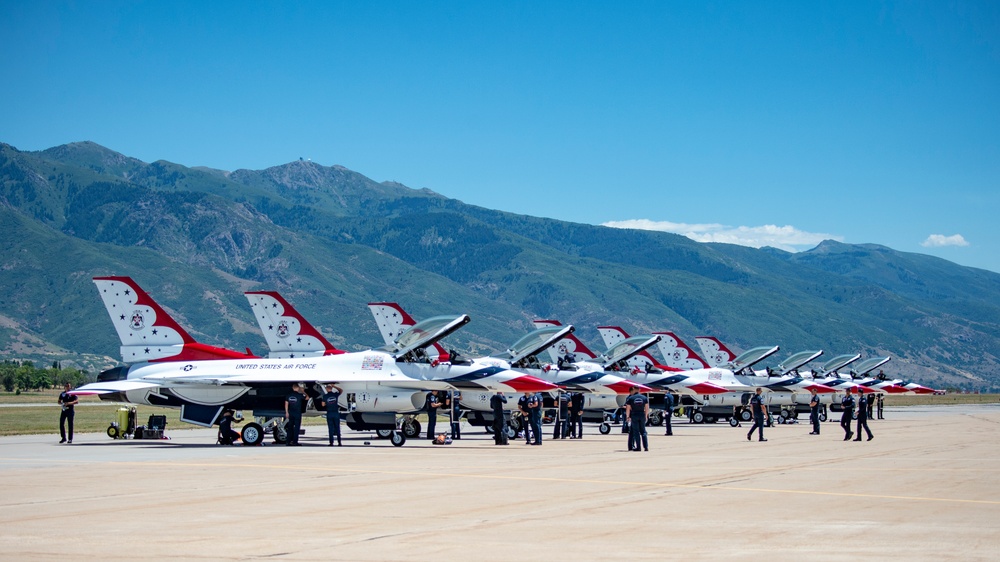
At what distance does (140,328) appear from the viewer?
3256 centimetres

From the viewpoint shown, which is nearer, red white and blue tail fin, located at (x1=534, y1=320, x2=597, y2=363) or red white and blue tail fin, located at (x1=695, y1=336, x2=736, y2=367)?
red white and blue tail fin, located at (x1=534, y1=320, x2=597, y2=363)

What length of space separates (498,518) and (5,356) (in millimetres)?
182428

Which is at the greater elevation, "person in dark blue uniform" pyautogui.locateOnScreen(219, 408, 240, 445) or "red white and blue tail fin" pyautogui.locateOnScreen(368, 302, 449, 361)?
"red white and blue tail fin" pyautogui.locateOnScreen(368, 302, 449, 361)

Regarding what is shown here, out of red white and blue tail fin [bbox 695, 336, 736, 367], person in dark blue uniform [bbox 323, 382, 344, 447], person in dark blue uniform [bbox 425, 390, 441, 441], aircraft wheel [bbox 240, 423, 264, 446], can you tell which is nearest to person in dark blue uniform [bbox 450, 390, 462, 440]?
person in dark blue uniform [bbox 425, 390, 441, 441]

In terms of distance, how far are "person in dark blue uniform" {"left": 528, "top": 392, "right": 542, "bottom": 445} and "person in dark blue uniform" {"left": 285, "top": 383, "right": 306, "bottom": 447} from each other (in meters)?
6.70

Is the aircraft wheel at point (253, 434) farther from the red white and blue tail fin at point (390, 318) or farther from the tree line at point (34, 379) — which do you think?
the tree line at point (34, 379)

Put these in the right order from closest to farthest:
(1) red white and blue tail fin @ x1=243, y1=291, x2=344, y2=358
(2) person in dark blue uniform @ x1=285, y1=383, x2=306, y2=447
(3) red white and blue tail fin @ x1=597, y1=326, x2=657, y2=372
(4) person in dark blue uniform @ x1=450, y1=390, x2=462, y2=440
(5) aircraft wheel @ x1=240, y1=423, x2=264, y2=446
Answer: (2) person in dark blue uniform @ x1=285, y1=383, x2=306, y2=447
(5) aircraft wheel @ x1=240, y1=423, x2=264, y2=446
(4) person in dark blue uniform @ x1=450, y1=390, x2=462, y2=440
(1) red white and blue tail fin @ x1=243, y1=291, x2=344, y2=358
(3) red white and blue tail fin @ x1=597, y1=326, x2=657, y2=372

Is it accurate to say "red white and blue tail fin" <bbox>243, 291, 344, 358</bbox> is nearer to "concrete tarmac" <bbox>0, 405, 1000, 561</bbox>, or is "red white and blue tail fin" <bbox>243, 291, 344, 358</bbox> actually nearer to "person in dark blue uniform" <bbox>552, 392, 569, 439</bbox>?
"person in dark blue uniform" <bbox>552, 392, 569, 439</bbox>

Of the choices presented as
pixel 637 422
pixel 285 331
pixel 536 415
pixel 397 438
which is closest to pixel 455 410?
pixel 536 415

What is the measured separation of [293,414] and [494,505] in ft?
50.6

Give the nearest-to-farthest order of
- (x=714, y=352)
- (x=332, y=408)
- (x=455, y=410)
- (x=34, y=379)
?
(x=332, y=408)
(x=455, y=410)
(x=714, y=352)
(x=34, y=379)

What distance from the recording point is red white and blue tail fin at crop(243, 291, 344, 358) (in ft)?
133

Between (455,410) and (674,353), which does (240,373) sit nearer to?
(455,410)

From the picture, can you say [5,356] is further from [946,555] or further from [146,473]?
[946,555]
